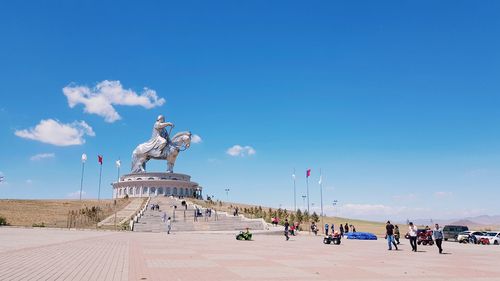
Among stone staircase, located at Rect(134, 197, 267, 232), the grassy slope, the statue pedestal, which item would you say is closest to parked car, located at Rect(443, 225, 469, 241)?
stone staircase, located at Rect(134, 197, 267, 232)

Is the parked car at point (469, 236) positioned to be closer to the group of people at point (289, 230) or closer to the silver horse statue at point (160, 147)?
the group of people at point (289, 230)

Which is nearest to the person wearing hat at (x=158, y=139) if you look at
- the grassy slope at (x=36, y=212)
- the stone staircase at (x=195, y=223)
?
the grassy slope at (x=36, y=212)

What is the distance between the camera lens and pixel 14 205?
2365 inches

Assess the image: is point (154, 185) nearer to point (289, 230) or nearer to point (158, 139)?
point (158, 139)

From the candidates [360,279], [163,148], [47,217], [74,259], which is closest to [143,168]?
[163,148]

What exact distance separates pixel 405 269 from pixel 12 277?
39.8 ft

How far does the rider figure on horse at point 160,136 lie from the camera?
8850 cm

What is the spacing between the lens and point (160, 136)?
90.1 meters

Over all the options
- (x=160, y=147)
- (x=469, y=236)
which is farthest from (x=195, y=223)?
(x=160, y=147)

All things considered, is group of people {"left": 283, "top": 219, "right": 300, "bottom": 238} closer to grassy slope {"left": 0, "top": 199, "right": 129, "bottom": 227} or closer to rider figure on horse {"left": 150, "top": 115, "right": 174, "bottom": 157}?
grassy slope {"left": 0, "top": 199, "right": 129, "bottom": 227}

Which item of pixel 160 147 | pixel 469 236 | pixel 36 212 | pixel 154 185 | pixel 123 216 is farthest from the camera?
pixel 160 147

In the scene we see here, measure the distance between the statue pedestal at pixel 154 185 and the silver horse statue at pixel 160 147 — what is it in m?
3.22

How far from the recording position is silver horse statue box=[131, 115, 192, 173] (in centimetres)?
8850

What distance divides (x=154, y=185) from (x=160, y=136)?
39.9 feet
